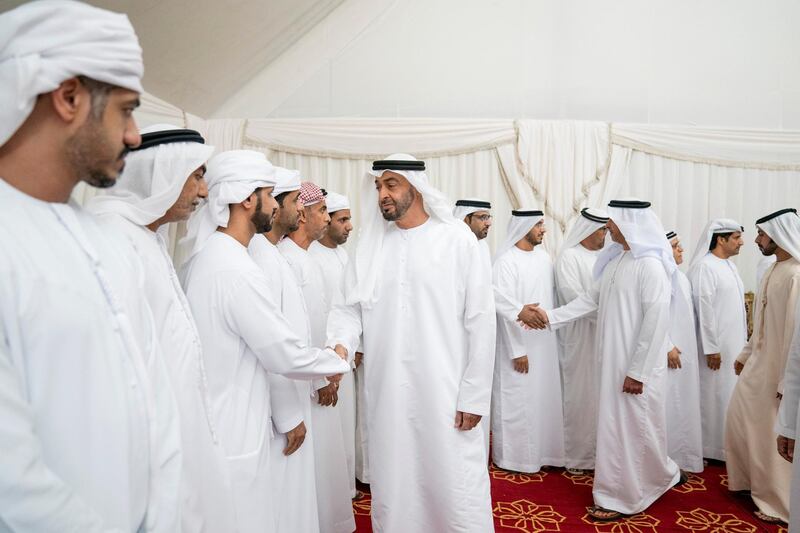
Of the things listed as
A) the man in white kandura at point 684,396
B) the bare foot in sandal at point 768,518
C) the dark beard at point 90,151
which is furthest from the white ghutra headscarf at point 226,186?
the bare foot in sandal at point 768,518

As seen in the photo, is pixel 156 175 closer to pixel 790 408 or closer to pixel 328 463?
pixel 328 463

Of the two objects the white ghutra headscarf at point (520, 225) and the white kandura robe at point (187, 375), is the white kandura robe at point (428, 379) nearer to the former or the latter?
the white kandura robe at point (187, 375)

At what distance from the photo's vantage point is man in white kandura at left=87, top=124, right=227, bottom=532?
1735mm

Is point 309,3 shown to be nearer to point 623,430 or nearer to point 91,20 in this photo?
point 623,430

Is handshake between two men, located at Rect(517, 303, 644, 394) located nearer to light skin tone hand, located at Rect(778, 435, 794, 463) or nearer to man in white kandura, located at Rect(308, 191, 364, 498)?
man in white kandura, located at Rect(308, 191, 364, 498)

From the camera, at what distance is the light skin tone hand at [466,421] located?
260 centimetres

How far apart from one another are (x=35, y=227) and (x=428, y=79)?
6.19m

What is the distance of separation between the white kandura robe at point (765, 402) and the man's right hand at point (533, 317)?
124cm

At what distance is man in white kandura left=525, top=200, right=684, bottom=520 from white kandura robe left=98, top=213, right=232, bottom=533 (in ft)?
8.13

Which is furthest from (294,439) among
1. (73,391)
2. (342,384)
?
(342,384)

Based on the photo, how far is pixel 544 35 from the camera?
697 centimetres

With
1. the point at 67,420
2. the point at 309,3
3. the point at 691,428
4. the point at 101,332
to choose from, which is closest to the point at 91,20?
the point at 101,332

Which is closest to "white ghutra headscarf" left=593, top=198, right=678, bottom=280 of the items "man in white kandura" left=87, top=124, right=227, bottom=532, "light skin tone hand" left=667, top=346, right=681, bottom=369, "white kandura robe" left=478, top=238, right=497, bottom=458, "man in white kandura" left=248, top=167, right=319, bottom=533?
"light skin tone hand" left=667, top=346, right=681, bottom=369

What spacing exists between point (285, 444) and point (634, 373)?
206 cm
